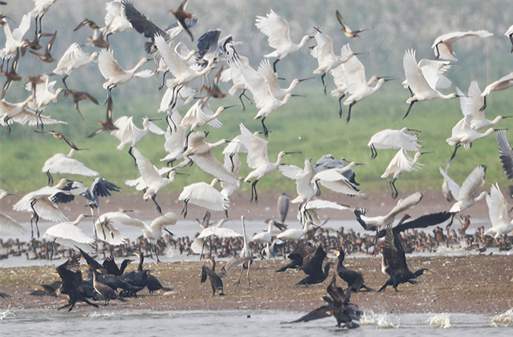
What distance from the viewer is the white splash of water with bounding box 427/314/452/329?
1164 cm

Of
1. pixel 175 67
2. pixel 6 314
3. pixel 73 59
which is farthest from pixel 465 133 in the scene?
pixel 6 314

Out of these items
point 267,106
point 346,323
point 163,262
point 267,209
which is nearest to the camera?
point 346,323

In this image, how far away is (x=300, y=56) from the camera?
52.4m

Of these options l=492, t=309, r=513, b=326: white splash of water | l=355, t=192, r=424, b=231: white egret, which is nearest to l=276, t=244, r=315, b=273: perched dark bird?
l=355, t=192, r=424, b=231: white egret

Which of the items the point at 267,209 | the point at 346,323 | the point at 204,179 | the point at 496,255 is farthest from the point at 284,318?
the point at 204,179

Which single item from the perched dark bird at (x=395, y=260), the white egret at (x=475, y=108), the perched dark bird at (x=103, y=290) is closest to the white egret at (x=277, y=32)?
the white egret at (x=475, y=108)

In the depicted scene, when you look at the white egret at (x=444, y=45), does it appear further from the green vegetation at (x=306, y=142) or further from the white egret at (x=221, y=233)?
the green vegetation at (x=306, y=142)

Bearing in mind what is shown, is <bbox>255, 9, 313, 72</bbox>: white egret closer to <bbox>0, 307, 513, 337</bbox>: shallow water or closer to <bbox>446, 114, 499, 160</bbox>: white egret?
<bbox>446, 114, 499, 160</bbox>: white egret

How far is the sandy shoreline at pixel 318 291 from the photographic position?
43.0 feet

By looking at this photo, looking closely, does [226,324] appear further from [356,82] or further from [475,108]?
[356,82]

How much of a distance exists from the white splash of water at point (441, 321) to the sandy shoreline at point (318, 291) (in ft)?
2.49

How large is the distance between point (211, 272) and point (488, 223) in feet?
45.6

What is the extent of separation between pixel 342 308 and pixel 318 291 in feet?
9.84

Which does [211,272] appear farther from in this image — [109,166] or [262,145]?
[109,166]
